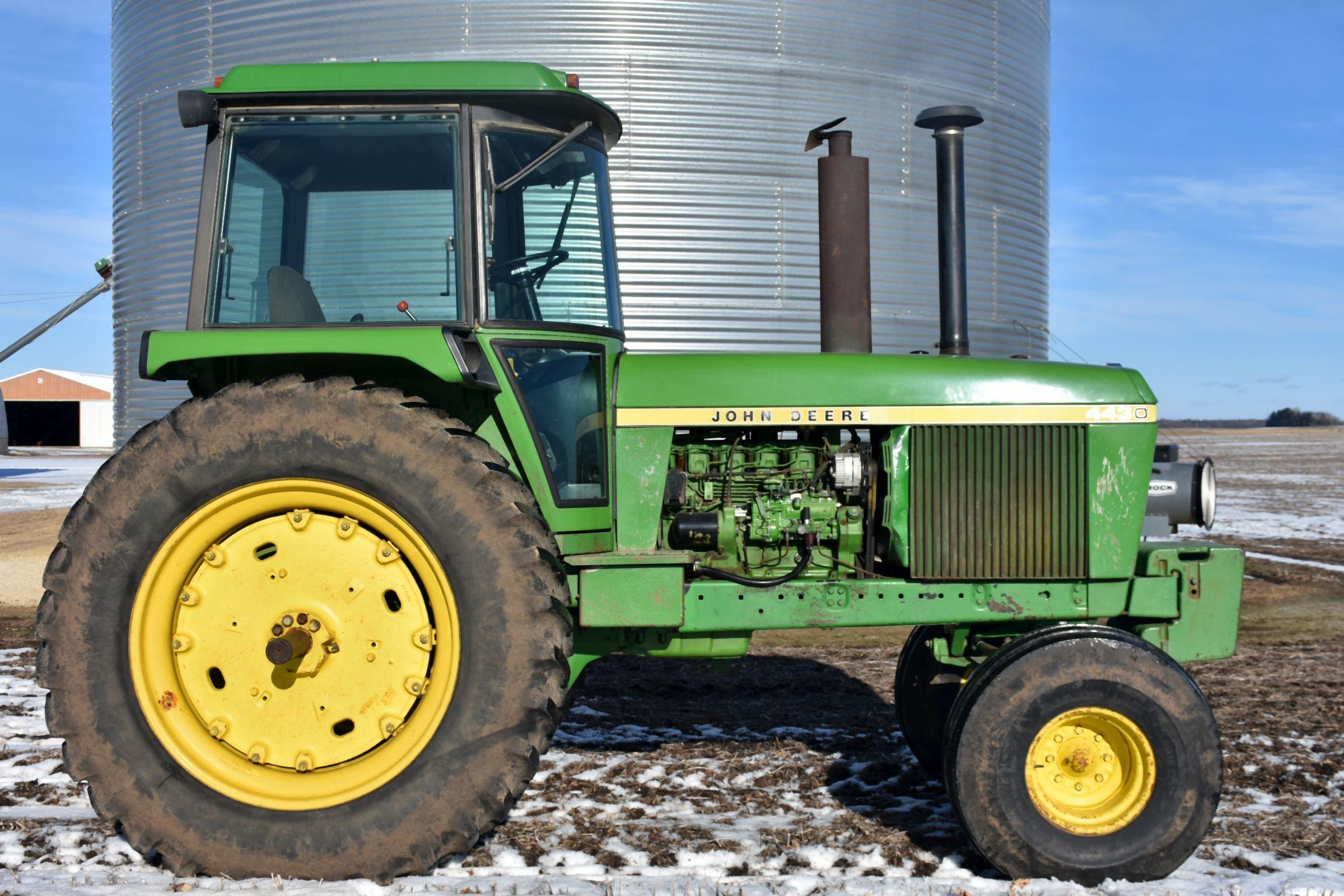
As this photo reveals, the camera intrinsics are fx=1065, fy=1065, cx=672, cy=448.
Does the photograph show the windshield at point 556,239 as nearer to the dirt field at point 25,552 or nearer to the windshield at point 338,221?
the windshield at point 338,221

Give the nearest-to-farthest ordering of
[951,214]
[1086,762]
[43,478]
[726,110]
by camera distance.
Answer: [1086,762] < [951,214] < [726,110] < [43,478]

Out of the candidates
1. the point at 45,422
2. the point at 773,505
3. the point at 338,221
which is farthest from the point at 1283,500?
the point at 45,422

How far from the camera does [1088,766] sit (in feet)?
10.3

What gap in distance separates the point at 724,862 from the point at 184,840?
1.53m

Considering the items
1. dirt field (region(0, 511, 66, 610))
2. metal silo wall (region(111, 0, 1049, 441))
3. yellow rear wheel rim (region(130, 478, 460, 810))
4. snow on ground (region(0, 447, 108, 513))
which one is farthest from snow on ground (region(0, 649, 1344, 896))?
snow on ground (region(0, 447, 108, 513))

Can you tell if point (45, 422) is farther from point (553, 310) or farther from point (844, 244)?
point (844, 244)

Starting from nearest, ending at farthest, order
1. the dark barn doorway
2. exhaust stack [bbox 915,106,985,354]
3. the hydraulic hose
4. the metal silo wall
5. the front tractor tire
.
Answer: the front tractor tire
the hydraulic hose
exhaust stack [bbox 915,106,985,354]
the metal silo wall
the dark barn doorway

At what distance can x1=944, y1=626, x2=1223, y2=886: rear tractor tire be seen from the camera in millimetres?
3037

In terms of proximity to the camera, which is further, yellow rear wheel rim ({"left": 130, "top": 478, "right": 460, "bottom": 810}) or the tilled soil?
the tilled soil

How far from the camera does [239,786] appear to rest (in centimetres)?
301

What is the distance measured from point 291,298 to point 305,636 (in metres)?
1.07

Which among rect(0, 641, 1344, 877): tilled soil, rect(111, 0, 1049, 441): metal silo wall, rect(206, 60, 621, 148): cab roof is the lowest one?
rect(0, 641, 1344, 877): tilled soil

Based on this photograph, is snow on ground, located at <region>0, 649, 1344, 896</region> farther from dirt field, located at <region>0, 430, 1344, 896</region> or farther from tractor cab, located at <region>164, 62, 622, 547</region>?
tractor cab, located at <region>164, 62, 622, 547</region>

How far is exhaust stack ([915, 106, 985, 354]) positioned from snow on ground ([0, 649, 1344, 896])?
1.76 metres
